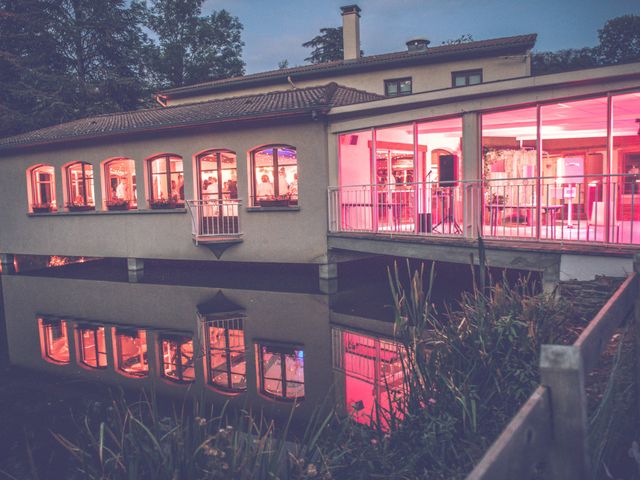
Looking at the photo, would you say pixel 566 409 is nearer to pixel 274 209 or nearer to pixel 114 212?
pixel 274 209

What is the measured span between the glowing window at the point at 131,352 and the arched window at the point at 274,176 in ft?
17.5

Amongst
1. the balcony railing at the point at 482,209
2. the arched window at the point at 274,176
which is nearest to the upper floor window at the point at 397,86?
the balcony railing at the point at 482,209

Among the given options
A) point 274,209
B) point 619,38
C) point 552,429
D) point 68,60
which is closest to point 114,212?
Answer: point 274,209

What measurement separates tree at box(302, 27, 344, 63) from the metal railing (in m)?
27.6

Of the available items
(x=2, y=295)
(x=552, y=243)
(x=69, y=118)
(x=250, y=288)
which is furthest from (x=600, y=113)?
(x=69, y=118)

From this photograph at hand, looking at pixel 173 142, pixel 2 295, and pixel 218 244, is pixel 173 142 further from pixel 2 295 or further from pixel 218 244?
pixel 2 295

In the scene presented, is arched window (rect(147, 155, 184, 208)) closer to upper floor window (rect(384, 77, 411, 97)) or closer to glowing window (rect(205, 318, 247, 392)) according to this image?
Answer: glowing window (rect(205, 318, 247, 392))

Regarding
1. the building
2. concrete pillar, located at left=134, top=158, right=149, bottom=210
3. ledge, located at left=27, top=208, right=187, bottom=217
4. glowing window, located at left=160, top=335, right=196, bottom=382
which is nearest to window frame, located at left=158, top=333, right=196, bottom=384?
glowing window, located at left=160, top=335, right=196, bottom=382

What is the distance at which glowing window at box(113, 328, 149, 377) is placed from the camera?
6.49m

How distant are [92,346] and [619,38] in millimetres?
50710

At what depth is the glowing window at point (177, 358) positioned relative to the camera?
6.13 meters

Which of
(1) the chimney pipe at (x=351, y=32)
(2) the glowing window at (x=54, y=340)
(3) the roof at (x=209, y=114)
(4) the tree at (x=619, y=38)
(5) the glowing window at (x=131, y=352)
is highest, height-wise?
(4) the tree at (x=619, y=38)

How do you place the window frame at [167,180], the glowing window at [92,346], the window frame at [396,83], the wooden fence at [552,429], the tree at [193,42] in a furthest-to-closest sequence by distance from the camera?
the tree at [193,42], the window frame at [396,83], the window frame at [167,180], the glowing window at [92,346], the wooden fence at [552,429]

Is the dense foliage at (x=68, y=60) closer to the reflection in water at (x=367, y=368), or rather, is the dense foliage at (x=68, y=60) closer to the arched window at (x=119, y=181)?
the arched window at (x=119, y=181)
